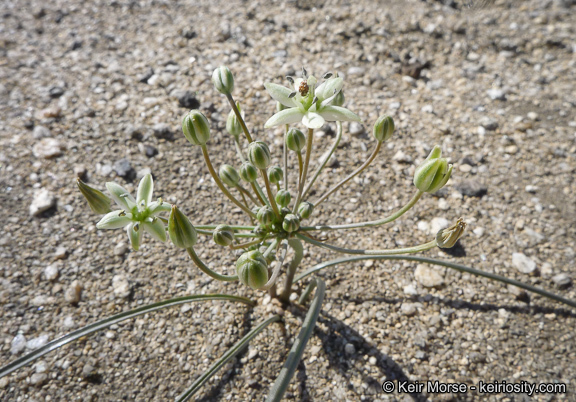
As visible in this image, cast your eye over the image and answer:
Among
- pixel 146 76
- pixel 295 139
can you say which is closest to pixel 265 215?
pixel 295 139

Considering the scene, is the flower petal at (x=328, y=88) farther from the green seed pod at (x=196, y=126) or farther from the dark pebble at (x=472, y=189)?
the dark pebble at (x=472, y=189)

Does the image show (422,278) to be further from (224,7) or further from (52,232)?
(224,7)

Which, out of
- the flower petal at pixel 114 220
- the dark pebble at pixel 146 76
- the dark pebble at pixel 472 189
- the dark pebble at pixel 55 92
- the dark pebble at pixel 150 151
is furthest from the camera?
the dark pebble at pixel 146 76

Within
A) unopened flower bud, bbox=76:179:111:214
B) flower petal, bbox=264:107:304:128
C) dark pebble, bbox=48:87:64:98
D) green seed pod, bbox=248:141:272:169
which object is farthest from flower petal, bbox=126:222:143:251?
dark pebble, bbox=48:87:64:98

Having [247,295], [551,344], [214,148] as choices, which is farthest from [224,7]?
[551,344]

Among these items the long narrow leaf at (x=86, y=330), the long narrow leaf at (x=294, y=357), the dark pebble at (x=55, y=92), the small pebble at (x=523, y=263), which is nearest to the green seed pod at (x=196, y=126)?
the long narrow leaf at (x=86, y=330)
